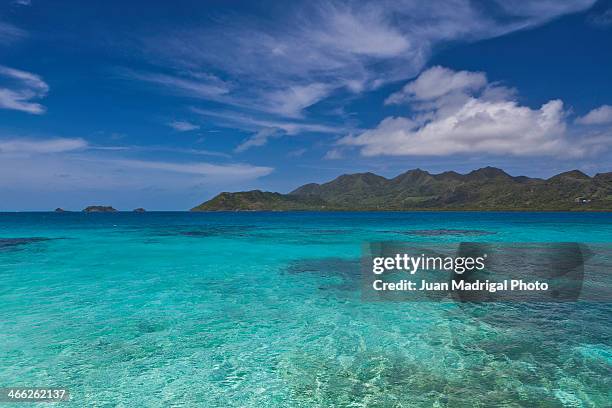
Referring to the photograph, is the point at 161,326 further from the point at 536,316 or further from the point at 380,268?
the point at 380,268

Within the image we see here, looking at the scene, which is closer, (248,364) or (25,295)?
(248,364)

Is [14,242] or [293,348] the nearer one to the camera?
[293,348]

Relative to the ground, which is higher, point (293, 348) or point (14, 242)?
point (14, 242)

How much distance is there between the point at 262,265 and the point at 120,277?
11.9 meters

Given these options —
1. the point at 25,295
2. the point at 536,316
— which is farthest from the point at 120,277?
the point at 536,316

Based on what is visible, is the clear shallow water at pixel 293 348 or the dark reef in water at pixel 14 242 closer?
the clear shallow water at pixel 293 348

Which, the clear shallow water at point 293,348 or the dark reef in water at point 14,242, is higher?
the dark reef in water at point 14,242

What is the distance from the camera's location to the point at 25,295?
22.3m

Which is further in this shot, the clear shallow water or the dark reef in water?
the dark reef in water

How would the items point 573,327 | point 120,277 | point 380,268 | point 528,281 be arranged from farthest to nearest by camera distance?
point 380,268
point 120,277
point 528,281
point 573,327

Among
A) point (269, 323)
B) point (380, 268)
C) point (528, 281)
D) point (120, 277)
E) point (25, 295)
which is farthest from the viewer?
point (380, 268)

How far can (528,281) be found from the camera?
83.4 feet

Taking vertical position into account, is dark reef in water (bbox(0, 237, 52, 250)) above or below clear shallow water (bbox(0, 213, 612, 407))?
above

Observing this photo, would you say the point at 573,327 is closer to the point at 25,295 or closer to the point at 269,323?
the point at 269,323
